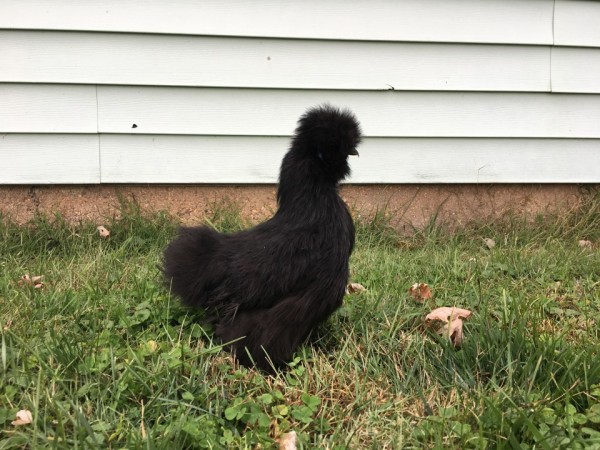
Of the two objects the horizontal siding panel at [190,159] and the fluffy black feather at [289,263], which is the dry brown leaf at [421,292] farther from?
the horizontal siding panel at [190,159]

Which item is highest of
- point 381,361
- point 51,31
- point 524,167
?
point 51,31

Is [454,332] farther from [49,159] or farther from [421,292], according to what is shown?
[49,159]

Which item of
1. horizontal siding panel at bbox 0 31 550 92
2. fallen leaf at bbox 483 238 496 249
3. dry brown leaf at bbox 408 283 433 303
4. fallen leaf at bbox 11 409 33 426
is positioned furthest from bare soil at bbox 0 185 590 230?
fallen leaf at bbox 11 409 33 426

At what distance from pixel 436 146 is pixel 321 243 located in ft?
7.64

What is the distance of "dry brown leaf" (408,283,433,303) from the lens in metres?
2.71

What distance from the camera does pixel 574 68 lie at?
414 centimetres

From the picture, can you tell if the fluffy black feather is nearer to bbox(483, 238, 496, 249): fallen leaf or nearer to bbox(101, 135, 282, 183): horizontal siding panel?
bbox(101, 135, 282, 183): horizontal siding panel

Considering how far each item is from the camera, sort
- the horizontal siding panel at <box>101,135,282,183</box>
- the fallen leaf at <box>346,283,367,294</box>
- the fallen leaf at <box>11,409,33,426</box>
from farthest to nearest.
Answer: the horizontal siding panel at <box>101,135,282,183</box>
the fallen leaf at <box>346,283,367,294</box>
the fallen leaf at <box>11,409,33,426</box>

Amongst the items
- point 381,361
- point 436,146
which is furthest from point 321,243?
point 436,146

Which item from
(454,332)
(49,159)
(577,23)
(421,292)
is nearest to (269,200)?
(49,159)

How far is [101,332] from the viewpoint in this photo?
2.25 metres

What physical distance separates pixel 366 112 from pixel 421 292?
5.69 ft

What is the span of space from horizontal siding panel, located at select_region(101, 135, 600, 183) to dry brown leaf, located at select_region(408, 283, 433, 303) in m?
1.47

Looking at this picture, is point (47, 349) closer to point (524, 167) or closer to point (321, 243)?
point (321, 243)
